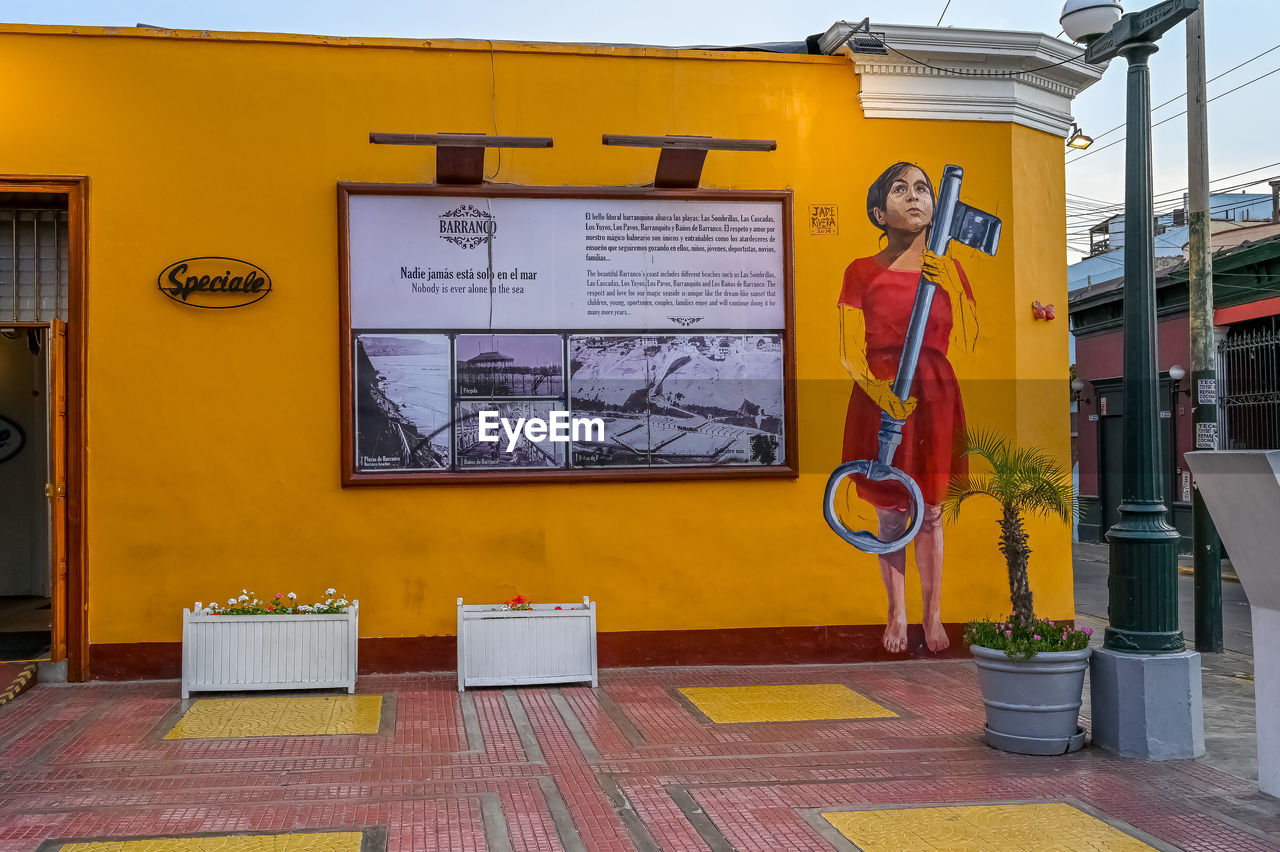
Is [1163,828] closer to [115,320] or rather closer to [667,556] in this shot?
[667,556]

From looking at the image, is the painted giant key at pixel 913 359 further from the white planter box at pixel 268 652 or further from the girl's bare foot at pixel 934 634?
the white planter box at pixel 268 652

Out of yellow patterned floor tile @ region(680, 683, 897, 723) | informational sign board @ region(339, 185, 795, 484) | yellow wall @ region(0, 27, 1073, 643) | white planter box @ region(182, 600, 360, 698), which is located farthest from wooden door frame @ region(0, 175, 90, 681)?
yellow patterned floor tile @ region(680, 683, 897, 723)

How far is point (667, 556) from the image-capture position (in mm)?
10180

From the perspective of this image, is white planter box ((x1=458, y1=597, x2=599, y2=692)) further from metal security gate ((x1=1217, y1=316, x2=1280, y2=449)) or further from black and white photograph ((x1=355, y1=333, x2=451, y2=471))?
metal security gate ((x1=1217, y1=316, x2=1280, y2=449))

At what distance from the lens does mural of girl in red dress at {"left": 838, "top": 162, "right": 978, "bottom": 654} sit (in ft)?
34.3

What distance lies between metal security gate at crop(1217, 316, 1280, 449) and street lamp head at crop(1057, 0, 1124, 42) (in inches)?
551

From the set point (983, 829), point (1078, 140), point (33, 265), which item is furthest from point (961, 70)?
point (33, 265)

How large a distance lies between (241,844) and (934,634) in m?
6.73

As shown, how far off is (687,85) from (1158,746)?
6634 mm

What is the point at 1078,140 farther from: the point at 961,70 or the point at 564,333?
the point at 564,333

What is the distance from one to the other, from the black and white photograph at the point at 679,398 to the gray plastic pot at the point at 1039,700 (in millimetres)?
3508

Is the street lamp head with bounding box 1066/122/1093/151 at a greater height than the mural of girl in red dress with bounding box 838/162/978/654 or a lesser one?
greater

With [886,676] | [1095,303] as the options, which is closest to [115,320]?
[886,676]

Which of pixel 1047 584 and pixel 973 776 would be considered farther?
pixel 1047 584
